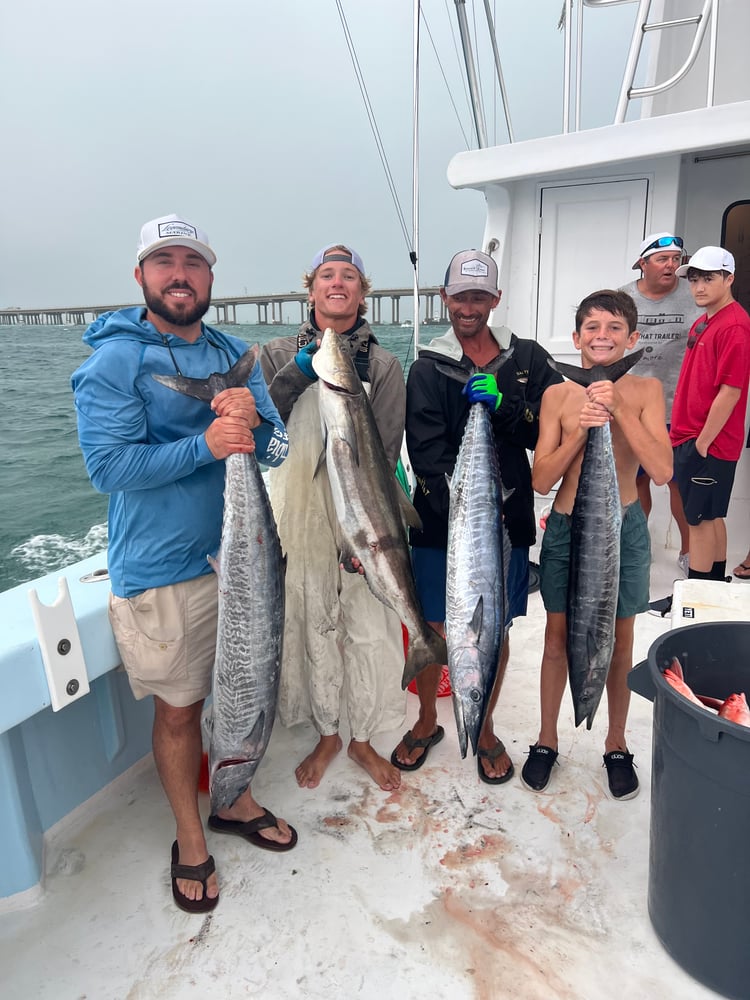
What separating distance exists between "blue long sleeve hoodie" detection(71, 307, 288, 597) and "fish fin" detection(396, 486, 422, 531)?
0.49 m

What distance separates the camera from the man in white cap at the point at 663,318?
4.12m

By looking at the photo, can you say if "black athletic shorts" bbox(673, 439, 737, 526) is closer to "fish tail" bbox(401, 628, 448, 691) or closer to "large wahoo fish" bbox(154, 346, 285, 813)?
"fish tail" bbox(401, 628, 448, 691)

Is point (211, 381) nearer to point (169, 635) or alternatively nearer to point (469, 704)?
point (169, 635)

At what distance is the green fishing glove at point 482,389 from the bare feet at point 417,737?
57.6 inches

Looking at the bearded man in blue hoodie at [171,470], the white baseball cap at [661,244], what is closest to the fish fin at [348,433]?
the bearded man in blue hoodie at [171,470]

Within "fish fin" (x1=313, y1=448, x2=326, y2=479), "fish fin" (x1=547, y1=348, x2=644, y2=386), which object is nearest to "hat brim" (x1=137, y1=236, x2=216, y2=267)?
"fish fin" (x1=313, y1=448, x2=326, y2=479)

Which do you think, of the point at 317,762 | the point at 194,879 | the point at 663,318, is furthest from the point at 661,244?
the point at 194,879

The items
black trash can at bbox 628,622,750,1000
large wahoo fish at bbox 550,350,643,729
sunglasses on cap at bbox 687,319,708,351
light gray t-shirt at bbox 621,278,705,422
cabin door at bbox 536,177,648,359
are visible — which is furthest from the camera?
cabin door at bbox 536,177,648,359

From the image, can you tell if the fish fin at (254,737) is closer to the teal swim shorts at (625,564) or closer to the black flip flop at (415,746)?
the black flip flop at (415,746)

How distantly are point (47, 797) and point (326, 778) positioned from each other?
3.48ft

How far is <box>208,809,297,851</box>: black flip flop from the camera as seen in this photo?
7.60 feet

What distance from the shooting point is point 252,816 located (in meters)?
2.36

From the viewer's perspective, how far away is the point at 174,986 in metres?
1.81

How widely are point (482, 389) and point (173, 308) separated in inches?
40.9
